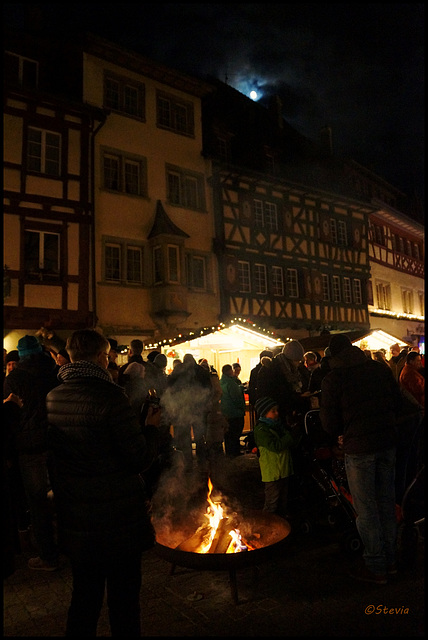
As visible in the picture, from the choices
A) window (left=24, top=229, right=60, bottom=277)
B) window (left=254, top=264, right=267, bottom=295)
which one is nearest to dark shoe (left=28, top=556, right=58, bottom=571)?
window (left=24, top=229, right=60, bottom=277)

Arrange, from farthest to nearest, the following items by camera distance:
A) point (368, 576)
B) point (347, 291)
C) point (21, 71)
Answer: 1. point (347, 291)
2. point (21, 71)
3. point (368, 576)

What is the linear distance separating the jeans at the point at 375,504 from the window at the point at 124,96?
16.8 meters

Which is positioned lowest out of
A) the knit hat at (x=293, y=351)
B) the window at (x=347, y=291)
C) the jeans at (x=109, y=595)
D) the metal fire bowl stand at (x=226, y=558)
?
the metal fire bowl stand at (x=226, y=558)

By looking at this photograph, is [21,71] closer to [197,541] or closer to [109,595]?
[197,541]

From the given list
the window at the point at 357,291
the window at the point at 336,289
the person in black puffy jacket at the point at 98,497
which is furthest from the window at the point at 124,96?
the person in black puffy jacket at the point at 98,497

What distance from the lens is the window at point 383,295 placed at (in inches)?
1111

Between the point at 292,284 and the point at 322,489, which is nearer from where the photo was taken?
the point at 322,489

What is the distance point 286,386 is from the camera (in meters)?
6.80

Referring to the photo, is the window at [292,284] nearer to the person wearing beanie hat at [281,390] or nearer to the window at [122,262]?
the window at [122,262]

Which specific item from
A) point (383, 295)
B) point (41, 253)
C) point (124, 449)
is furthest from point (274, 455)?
point (383, 295)

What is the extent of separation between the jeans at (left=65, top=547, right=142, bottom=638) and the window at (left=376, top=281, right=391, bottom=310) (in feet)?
89.5

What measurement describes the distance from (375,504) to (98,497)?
2.59 m

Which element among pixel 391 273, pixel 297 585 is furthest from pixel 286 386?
pixel 391 273

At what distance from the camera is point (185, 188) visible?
1953 centimetres
